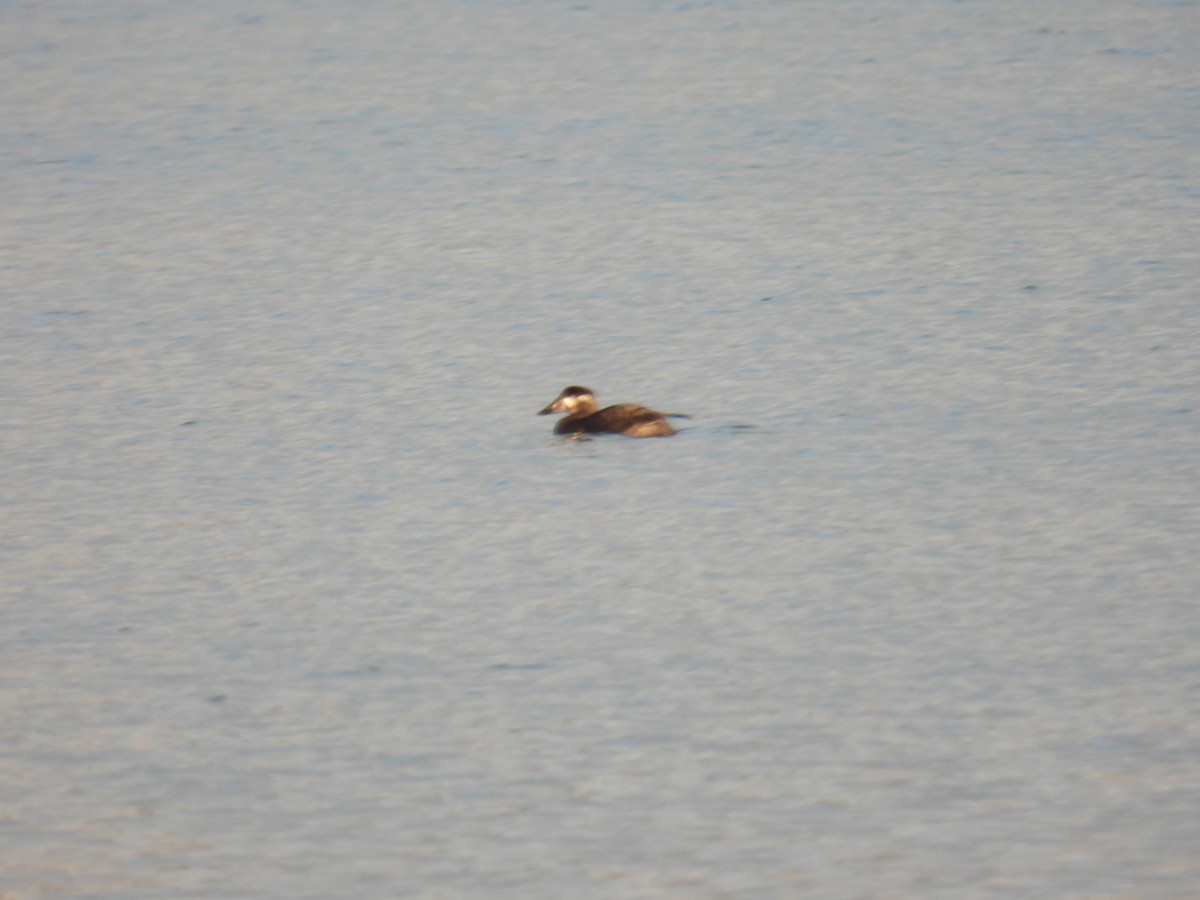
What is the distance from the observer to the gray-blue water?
15.3 feet

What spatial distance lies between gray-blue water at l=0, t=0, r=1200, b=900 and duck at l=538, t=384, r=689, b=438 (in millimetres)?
76

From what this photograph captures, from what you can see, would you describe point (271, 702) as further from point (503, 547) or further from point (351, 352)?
point (351, 352)

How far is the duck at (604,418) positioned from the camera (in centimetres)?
767

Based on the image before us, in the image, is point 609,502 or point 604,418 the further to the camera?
point 604,418

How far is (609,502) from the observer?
7086 mm

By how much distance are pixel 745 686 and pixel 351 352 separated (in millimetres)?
4181

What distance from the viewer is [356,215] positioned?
12047 mm

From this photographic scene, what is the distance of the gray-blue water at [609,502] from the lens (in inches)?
184

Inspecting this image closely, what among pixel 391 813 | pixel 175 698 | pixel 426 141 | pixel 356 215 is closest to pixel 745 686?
pixel 391 813

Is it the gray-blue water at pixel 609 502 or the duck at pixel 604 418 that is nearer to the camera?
the gray-blue water at pixel 609 502

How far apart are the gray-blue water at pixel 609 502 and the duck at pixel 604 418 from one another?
76mm

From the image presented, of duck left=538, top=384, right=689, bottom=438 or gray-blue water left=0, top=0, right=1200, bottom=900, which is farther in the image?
duck left=538, top=384, right=689, bottom=438

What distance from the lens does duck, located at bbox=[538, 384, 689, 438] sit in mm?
7672

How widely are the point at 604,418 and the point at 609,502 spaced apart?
0.66 metres
